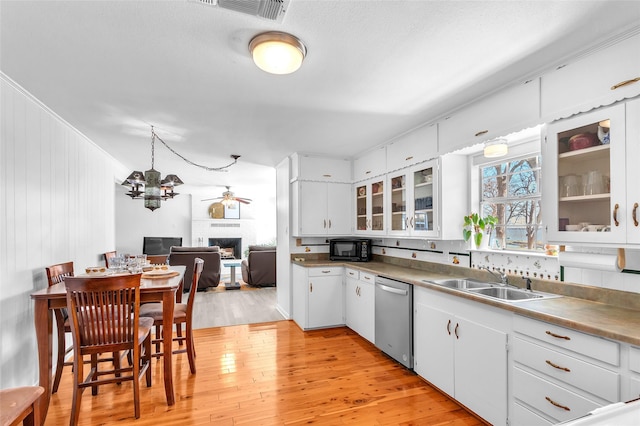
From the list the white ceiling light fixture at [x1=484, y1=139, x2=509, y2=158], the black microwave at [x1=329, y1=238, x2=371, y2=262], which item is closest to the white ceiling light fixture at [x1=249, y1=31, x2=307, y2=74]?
the white ceiling light fixture at [x1=484, y1=139, x2=509, y2=158]

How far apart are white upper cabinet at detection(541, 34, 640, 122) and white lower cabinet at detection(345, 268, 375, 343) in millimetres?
2387

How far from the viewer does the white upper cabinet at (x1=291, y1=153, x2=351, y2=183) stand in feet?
15.3

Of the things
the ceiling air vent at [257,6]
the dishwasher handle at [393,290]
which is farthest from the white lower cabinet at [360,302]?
the ceiling air vent at [257,6]

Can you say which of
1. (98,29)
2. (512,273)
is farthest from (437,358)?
(98,29)

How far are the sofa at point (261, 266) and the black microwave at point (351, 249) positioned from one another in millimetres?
2667

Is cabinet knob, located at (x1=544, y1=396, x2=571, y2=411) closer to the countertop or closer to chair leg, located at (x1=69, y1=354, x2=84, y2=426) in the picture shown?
the countertop

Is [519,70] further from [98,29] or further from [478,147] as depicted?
[98,29]

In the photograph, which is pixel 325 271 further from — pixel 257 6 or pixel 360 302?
pixel 257 6

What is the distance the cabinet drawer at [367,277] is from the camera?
12.1 ft

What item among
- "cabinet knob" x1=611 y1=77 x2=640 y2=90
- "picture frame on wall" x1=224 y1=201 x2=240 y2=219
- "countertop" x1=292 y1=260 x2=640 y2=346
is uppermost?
"cabinet knob" x1=611 y1=77 x2=640 y2=90

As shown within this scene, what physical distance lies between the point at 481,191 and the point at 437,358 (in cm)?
165

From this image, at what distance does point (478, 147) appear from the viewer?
2.87 meters

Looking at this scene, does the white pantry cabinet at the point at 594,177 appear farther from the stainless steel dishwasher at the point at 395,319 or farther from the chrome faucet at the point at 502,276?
the stainless steel dishwasher at the point at 395,319

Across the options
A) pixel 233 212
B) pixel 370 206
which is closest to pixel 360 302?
pixel 370 206
